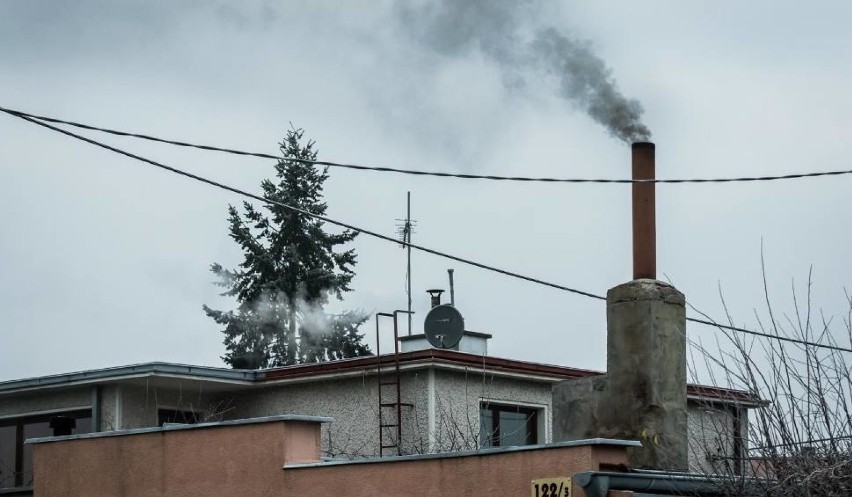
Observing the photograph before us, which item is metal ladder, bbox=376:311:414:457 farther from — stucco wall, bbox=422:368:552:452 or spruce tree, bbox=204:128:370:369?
spruce tree, bbox=204:128:370:369

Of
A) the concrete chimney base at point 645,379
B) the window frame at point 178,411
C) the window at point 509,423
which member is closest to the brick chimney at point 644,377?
the concrete chimney base at point 645,379

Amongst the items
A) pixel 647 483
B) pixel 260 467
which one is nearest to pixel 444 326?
pixel 260 467

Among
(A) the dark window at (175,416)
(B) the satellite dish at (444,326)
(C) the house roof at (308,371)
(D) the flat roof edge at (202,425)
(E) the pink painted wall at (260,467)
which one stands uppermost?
(B) the satellite dish at (444,326)

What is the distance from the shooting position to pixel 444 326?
21703 mm

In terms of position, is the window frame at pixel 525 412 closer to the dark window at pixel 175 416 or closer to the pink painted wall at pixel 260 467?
the dark window at pixel 175 416

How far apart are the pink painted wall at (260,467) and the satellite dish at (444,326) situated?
19.6ft

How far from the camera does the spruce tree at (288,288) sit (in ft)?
157

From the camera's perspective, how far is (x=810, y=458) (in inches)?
459

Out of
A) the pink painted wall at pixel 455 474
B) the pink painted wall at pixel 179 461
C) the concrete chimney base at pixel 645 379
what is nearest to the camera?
the pink painted wall at pixel 455 474

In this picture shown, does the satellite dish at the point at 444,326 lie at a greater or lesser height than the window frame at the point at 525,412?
greater

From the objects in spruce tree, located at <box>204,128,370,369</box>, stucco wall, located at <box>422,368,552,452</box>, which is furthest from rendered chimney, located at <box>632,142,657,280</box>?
spruce tree, located at <box>204,128,370,369</box>

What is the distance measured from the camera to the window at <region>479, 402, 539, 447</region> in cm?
2105

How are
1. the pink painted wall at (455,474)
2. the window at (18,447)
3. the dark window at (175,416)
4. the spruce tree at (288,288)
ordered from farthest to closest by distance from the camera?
the spruce tree at (288,288) → the window at (18,447) → the dark window at (175,416) → the pink painted wall at (455,474)

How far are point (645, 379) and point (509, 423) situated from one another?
6668 mm
